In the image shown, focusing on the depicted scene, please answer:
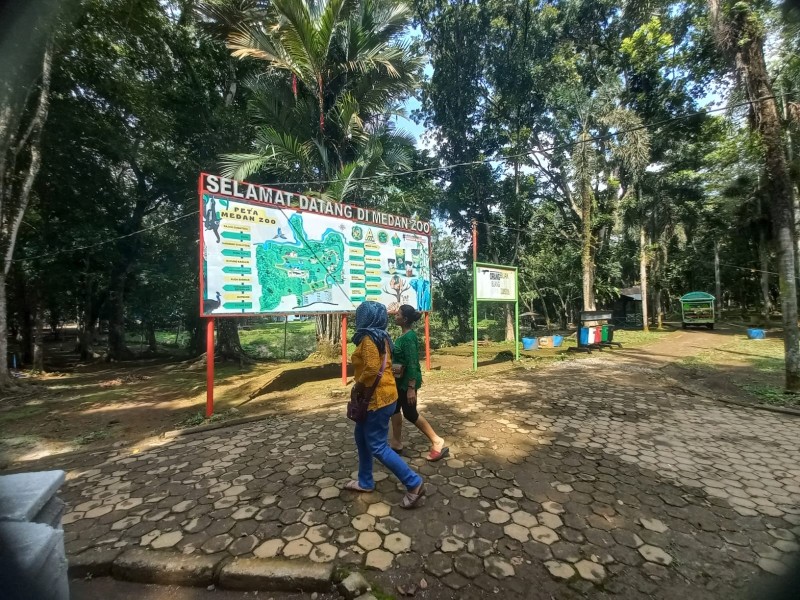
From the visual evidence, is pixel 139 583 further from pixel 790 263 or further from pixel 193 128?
pixel 193 128

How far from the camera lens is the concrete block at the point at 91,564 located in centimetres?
218

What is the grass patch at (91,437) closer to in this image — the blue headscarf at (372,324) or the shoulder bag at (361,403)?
the shoulder bag at (361,403)

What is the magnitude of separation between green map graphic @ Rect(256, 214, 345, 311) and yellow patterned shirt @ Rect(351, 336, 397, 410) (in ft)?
12.3

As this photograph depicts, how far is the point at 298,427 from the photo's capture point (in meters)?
4.75

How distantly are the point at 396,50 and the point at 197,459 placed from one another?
10230 mm

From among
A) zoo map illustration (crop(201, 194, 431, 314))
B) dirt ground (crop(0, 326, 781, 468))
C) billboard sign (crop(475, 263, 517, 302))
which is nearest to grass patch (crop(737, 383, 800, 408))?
dirt ground (crop(0, 326, 781, 468))

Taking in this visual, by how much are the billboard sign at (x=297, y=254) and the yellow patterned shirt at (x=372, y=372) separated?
352 cm

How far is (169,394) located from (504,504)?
796cm

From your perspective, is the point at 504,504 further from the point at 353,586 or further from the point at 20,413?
the point at 20,413

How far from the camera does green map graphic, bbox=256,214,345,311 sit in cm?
595

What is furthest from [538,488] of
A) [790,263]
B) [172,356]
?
[172,356]

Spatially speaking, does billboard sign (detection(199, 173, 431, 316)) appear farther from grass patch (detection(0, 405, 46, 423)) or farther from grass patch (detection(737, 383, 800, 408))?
grass patch (detection(737, 383, 800, 408))

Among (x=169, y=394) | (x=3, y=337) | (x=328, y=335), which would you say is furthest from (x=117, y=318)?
(x=328, y=335)

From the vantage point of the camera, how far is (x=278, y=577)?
80.0 inches
